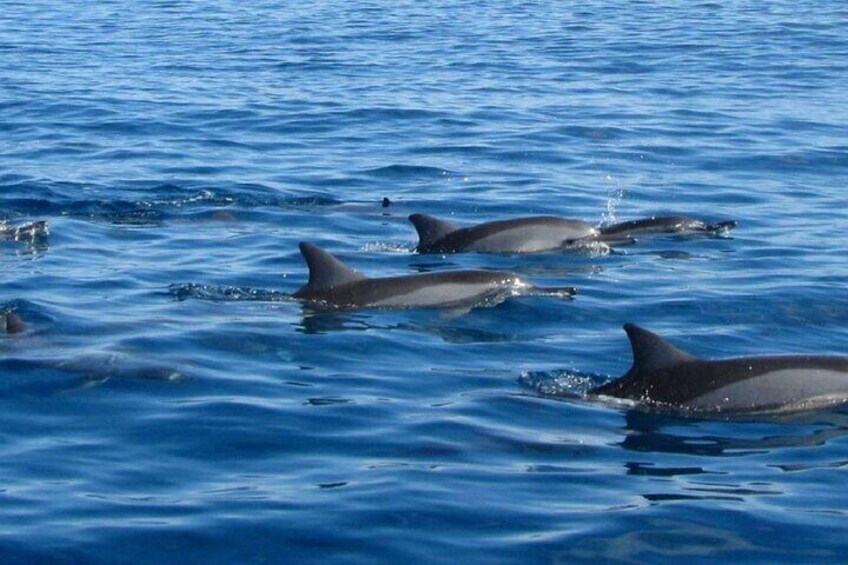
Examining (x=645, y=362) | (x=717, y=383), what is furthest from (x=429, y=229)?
(x=717, y=383)

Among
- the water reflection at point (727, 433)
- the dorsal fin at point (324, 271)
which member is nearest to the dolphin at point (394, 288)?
the dorsal fin at point (324, 271)

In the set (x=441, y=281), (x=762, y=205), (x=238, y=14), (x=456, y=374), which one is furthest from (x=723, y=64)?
(x=456, y=374)

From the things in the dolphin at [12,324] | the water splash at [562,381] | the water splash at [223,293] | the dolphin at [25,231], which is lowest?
the water splash at [562,381]

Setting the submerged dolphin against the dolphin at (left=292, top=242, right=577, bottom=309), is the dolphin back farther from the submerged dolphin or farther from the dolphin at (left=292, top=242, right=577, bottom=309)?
the submerged dolphin

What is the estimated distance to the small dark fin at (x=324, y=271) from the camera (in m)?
15.1

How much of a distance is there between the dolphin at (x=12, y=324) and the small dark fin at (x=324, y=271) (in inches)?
101

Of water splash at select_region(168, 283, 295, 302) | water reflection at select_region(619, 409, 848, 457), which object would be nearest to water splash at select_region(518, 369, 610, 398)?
water reflection at select_region(619, 409, 848, 457)

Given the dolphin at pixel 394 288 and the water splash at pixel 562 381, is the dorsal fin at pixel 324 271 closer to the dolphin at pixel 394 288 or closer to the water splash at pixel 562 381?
the dolphin at pixel 394 288

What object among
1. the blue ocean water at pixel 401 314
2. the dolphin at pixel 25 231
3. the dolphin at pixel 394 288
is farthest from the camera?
the dolphin at pixel 25 231

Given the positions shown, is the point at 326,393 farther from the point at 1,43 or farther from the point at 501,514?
the point at 1,43

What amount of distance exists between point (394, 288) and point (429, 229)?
2.82m

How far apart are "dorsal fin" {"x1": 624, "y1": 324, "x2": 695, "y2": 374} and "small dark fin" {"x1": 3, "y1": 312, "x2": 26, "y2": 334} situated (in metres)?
5.19

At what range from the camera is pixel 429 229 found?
1817 cm

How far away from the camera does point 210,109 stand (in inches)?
1207
